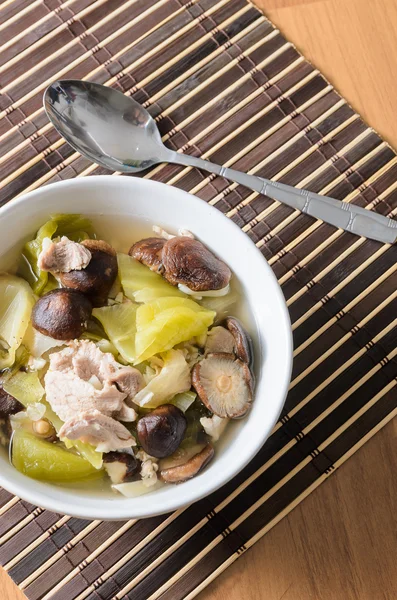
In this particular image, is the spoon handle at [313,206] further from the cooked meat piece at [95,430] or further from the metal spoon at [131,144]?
the cooked meat piece at [95,430]

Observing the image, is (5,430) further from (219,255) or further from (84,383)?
(219,255)

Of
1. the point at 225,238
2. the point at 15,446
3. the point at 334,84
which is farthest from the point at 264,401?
the point at 334,84

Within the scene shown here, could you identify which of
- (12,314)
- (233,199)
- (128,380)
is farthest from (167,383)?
(233,199)

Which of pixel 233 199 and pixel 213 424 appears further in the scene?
pixel 233 199

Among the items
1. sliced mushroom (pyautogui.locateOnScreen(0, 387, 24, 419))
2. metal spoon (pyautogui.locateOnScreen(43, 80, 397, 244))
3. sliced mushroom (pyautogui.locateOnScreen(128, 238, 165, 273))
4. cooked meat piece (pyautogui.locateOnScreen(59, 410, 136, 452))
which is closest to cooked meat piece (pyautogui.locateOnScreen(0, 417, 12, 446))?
sliced mushroom (pyautogui.locateOnScreen(0, 387, 24, 419))

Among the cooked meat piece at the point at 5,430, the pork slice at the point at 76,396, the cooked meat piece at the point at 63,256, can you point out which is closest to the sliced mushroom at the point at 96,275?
the cooked meat piece at the point at 63,256

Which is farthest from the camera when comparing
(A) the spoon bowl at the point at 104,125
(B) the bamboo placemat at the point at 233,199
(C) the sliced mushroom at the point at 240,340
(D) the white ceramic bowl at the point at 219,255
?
(A) the spoon bowl at the point at 104,125

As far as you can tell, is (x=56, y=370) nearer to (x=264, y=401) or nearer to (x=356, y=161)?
(x=264, y=401)
